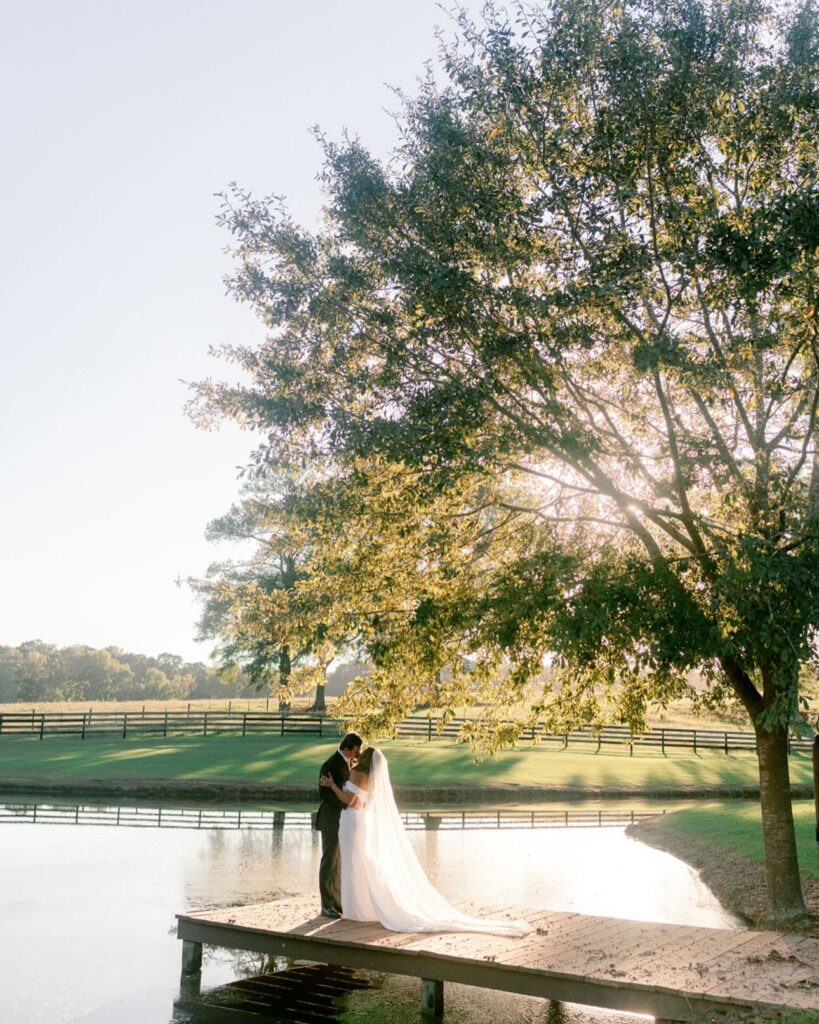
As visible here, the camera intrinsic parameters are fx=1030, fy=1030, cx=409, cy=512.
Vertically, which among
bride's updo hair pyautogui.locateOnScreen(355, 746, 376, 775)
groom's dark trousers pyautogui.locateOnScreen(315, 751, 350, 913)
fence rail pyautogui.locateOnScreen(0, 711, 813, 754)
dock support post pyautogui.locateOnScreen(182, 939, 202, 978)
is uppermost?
bride's updo hair pyautogui.locateOnScreen(355, 746, 376, 775)

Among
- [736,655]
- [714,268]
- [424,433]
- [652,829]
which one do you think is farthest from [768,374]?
[652,829]

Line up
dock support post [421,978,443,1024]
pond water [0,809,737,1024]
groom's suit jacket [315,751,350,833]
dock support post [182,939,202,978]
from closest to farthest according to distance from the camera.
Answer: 1. dock support post [421,978,443,1024]
2. pond water [0,809,737,1024]
3. dock support post [182,939,202,978]
4. groom's suit jacket [315,751,350,833]

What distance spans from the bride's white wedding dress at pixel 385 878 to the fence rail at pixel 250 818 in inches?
542

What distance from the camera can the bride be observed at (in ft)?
38.2

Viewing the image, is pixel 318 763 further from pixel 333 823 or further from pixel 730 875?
pixel 333 823

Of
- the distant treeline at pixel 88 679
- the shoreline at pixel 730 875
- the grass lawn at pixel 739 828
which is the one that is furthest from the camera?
the distant treeline at pixel 88 679

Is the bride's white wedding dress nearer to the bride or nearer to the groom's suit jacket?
the bride

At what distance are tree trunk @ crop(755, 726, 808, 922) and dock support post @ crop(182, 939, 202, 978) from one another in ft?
25.9

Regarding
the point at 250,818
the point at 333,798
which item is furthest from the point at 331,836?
the point at 250,818

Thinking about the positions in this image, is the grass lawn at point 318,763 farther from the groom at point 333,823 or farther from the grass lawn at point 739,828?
the groom at point 333,823

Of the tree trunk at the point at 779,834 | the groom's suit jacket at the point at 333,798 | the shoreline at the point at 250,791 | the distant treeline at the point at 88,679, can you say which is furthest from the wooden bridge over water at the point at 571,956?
the distant treeline at the point at 88,679

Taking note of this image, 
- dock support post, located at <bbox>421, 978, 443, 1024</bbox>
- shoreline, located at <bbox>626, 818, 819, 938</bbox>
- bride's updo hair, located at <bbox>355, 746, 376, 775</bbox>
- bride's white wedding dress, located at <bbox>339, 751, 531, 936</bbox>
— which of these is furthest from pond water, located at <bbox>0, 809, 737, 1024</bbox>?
bride's updo hair, located at <bbox>355, 746, 376, 775</bbox>

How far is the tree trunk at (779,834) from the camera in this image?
47.9 feet

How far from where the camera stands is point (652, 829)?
26.7 m
